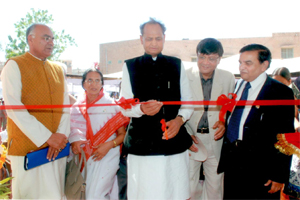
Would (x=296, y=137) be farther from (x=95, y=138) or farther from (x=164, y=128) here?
(x=95, y=138)

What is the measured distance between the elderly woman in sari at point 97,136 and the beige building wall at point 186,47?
68.2 feet

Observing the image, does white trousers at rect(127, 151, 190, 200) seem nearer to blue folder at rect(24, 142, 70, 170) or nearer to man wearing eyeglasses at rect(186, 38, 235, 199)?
man wearing eyeglasses at rect(186, 38, 235, 199)

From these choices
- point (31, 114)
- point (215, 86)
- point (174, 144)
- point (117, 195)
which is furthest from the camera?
point (117, 195)

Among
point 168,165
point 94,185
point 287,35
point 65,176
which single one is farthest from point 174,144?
point 287,35

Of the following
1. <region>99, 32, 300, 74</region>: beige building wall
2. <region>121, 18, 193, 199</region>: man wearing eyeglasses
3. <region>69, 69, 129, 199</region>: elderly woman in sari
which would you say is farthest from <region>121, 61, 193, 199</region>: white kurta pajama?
<region>99, 32, 300, 74</region>: beige building wall

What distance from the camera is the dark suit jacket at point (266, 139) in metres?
1.88

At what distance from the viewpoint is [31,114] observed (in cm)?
221

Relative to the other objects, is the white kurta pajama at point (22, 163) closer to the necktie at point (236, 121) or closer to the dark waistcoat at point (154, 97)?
the dark waistcoat at point (154, 97)

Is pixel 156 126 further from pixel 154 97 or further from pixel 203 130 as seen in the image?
pixel 203 130

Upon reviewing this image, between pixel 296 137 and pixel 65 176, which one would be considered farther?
pixel 65 176

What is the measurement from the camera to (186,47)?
906 inches

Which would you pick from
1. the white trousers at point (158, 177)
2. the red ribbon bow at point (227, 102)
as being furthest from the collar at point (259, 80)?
the white trousers at point (158, 177)

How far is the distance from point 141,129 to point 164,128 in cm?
23

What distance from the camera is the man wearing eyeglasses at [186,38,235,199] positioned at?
7.91 ft
